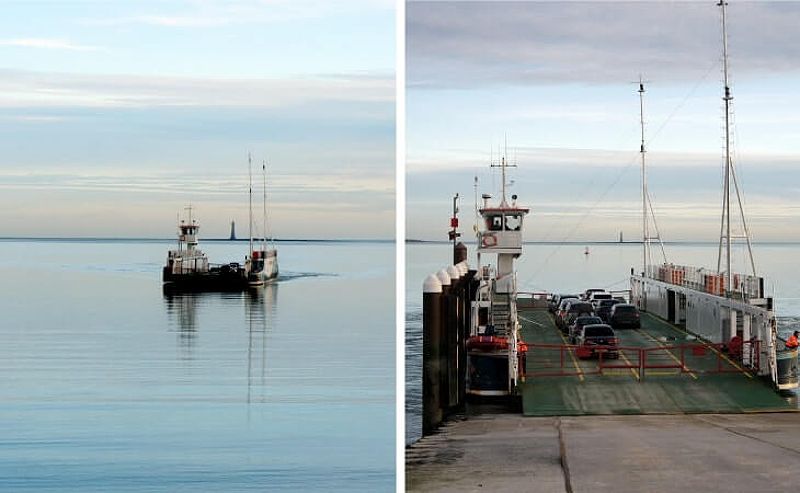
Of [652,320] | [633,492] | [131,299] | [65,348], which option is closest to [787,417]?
[633,492]

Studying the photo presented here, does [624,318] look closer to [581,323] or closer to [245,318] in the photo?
[581,323]

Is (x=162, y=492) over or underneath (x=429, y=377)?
underneath

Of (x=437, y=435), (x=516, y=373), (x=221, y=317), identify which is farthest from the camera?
(x=221, y=317)

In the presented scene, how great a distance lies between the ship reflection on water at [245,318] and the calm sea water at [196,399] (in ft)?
0.52

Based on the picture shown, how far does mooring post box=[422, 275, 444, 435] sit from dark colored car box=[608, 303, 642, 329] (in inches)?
553

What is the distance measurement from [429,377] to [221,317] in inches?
1846

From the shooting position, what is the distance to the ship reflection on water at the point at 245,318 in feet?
136

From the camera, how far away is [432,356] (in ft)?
67.7

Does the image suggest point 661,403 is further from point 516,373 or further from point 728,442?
point 728,442

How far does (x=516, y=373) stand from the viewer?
75.2ft

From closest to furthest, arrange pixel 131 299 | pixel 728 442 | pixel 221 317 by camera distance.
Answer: pixel 728 442 < pixel 221 317 < pixel 131 299

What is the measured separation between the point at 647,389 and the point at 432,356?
517 centimetres

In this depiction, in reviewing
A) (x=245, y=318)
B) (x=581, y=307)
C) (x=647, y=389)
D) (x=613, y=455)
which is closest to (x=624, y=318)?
(x=581, y=307)

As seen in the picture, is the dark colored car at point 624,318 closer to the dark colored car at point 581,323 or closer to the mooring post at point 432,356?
the dark colored car at point 581,323
